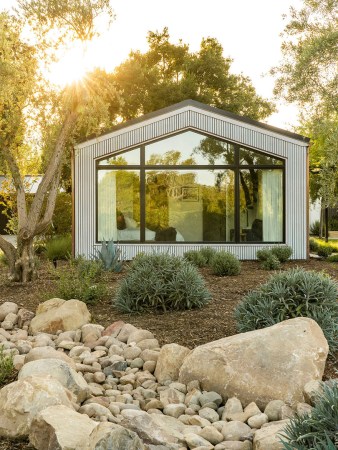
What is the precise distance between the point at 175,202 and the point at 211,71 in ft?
65.4

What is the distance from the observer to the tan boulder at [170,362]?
225 inches

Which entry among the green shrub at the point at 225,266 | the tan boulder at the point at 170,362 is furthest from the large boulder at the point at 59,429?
the green shrub at the point at 225,266

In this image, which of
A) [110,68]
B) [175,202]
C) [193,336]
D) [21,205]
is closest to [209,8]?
[175,202]

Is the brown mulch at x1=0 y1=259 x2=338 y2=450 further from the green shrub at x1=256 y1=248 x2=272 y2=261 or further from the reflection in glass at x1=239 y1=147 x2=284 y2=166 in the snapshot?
the reflection in glass at x1=239 y1=147 x2=284 y2=166

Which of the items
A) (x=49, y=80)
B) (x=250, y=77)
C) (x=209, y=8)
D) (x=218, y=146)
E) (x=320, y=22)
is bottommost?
(x=218, y=146)

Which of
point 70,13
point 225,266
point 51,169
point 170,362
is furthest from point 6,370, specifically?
point 70,13

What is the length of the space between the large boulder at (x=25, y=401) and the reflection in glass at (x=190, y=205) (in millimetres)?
11259

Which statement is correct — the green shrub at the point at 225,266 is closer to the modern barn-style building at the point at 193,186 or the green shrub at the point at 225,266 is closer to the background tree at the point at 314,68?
the modern barn-style building at the point at 193,186

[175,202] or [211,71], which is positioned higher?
[211,71]

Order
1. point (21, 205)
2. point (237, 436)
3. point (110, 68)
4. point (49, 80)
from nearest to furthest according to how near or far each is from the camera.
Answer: point (237, 436) → point (21, 205) → point (49, 80) → point (110, 68)

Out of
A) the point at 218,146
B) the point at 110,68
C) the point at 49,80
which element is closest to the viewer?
the point at 49,80

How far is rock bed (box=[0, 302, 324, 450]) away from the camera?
405 centimetres

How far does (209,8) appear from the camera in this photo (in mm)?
13430

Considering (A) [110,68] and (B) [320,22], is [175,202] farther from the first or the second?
(A) [110,68]
